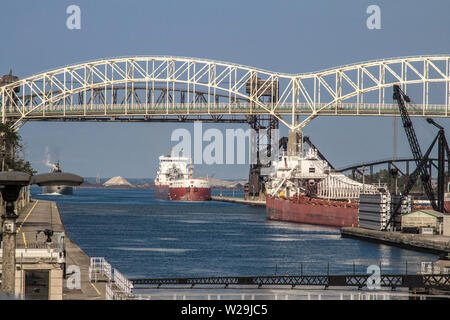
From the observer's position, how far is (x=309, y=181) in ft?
470

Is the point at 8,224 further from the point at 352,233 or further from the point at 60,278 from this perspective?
the point at 352,233

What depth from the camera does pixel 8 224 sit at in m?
28.1

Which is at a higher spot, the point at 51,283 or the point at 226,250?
the point at 51,283

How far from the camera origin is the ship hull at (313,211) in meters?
118

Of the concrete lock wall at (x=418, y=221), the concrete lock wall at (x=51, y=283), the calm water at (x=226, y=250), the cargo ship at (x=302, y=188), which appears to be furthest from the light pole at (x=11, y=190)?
the cargo ship at (x=302, y=188)

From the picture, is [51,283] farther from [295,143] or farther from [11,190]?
[295,143]

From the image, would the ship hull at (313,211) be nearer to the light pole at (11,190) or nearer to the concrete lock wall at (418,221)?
the concrete lock wall at (418,221)

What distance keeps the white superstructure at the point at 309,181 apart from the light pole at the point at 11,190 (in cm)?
11261

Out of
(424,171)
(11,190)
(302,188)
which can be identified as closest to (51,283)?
(11,190)

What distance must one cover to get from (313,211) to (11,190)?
100773mm

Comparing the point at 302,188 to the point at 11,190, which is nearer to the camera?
the point at 11,190

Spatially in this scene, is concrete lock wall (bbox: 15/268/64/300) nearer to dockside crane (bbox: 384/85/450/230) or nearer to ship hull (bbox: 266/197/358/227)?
dockside crane (bbox: 384/85/450/230)

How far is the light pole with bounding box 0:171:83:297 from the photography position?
88.7 ft

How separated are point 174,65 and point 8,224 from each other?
144 meters
